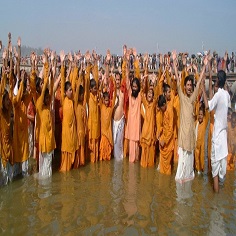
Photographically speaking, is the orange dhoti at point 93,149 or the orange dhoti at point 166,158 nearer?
the orange dhoti at point 166,158

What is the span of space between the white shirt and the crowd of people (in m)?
0.02

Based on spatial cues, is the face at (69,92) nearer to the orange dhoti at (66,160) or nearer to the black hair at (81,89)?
the black hair at (81,89)

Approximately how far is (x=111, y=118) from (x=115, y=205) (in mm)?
3193

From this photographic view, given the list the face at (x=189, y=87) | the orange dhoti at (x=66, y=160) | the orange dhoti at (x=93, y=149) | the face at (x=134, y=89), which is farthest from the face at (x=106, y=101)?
the face at (x=189, y=87)

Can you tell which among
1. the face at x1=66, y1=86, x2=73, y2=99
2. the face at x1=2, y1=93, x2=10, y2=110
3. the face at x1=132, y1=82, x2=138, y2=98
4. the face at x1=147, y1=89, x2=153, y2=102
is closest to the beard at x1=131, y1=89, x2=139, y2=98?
the face at x1=132, y1=82, x2=138, y2=98

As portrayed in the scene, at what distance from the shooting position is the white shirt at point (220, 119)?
5793mm

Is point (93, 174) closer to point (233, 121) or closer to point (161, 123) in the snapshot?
point (161, 123)

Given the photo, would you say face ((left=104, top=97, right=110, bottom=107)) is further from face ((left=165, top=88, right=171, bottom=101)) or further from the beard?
face ((left=165, top=88, right=171, bottom=101))

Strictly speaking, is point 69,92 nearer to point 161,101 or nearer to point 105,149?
point 105,149

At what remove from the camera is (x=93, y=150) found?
26.0ft

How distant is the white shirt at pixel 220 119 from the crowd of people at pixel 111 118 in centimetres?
2

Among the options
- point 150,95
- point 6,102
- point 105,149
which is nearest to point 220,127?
point 150,95

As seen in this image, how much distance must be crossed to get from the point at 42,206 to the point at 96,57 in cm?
517

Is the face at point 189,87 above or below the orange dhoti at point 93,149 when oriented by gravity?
above
